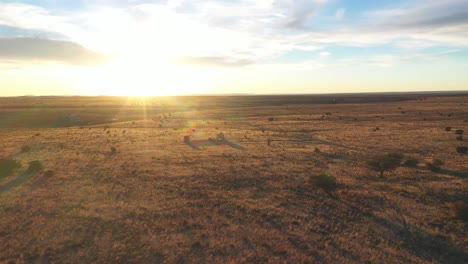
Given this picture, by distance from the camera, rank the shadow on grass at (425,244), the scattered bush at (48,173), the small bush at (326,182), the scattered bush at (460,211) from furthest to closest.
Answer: the scattered bush at (48,173) < the small bush at (326,182) < the scattered bush at (460,211) < the shadow on grass at (425,244)

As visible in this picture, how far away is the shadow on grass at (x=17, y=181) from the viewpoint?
21183 mm

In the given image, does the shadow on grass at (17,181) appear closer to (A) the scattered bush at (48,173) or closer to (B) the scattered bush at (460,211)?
(A) the scattered bush at (48,173)

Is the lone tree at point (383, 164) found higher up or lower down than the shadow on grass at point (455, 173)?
higher up

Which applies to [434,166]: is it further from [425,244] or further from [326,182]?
[425,244]

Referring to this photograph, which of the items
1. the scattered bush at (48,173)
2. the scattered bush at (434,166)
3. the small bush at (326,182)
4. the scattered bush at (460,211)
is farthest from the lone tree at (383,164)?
the scattered bush at (48,173)

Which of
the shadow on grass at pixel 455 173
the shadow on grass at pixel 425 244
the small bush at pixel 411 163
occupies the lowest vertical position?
the shadow on grass at pixel 425 244

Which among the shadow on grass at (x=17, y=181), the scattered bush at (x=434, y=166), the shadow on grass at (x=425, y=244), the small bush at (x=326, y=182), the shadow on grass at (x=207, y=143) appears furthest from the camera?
the shadow on grass at (x=207, y=143)

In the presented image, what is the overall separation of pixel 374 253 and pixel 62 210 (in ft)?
53.3

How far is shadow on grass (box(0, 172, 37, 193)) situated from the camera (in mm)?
21183

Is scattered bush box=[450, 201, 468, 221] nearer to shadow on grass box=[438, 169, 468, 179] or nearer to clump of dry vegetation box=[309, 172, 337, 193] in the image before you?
clump of dry vegetation box=[309, 172, 337, 193]

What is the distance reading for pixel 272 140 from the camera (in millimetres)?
41344

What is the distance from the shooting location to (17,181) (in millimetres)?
22828

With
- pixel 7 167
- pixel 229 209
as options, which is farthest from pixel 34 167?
pixel 229 209

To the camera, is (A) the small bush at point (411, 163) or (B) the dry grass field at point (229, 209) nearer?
(B) the dry grass field at point (229, 209)
